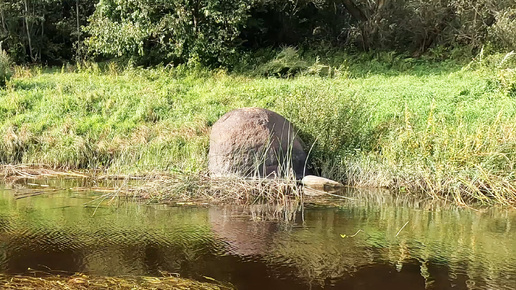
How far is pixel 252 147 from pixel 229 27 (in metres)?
8.79

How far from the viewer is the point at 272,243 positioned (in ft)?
20.3

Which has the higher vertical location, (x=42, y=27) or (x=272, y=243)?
(x=42, y=27)

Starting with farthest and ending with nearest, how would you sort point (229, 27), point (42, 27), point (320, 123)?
1. point (42, 27)
2. point (229, 27)
3. point (320, 123)

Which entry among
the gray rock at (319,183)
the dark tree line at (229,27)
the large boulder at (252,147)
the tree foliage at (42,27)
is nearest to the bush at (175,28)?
the dark tree line at (229,27)

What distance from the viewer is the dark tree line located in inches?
663

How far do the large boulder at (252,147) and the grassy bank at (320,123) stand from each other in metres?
0.47

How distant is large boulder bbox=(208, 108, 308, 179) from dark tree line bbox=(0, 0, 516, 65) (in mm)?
7653

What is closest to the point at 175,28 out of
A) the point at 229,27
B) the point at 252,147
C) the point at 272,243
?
the point at 229,27

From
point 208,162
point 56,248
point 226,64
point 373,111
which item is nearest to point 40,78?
point 226,64

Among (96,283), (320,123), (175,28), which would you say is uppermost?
(175,28)

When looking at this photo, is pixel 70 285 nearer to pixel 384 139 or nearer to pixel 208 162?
pixel 208 162

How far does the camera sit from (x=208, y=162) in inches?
387

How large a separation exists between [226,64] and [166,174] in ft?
29.6

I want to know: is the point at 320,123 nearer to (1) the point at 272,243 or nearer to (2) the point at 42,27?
(1) the point at 272,243
